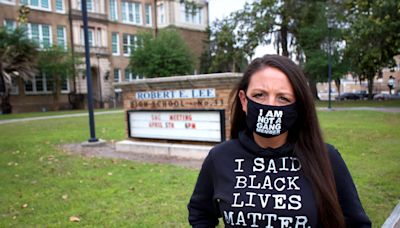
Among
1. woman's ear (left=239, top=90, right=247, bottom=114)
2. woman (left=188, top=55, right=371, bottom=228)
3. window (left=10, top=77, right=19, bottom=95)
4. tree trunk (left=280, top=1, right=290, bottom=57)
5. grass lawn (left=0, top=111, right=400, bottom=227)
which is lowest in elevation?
grass lawn (left=0, top=111, right=400, bottom=227)

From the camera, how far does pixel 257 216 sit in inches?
67.1

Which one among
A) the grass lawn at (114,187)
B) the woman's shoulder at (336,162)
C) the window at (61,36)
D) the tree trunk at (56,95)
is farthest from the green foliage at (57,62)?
the woman's shoulder at (336,162)

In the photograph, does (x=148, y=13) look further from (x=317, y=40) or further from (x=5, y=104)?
(x=317, y=40)

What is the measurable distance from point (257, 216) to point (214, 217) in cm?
44

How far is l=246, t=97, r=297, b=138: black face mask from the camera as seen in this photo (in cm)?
179

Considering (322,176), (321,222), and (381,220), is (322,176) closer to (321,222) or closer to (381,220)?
(321,222)

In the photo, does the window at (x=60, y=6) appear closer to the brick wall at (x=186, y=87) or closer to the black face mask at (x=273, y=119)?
the brick wall at (x=186, y=87)

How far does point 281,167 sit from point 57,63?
1355 inches

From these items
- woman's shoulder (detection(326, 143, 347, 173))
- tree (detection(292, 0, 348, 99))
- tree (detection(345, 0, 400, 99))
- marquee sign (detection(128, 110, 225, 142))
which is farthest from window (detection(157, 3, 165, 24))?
woman's shoulder (detection(326, 143, 347, 173))

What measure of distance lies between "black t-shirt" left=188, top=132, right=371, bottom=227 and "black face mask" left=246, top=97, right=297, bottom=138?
9 centimetres

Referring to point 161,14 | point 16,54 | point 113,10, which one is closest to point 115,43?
point 113,10

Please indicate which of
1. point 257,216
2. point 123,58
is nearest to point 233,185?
point 257,216

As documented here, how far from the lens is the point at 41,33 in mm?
35719

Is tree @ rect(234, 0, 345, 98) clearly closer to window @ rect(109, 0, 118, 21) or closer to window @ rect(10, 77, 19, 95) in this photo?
window @ rect(109, 0, 118, 21)
